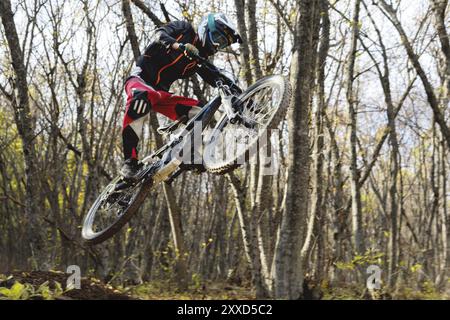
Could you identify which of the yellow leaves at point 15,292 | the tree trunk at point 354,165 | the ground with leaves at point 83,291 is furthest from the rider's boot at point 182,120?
the tree trunk at point 354,165

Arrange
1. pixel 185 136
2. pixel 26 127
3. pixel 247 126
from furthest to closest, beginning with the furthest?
pixel 26 127 < pixel 185 136 < pixel 247 126

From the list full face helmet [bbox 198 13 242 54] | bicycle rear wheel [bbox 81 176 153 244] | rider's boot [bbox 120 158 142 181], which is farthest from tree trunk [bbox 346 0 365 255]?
→ full face helmet [bbox 198 13 242 54]

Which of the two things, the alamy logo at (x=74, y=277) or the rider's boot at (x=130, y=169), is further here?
the rider's boot at (x=130, y=169)

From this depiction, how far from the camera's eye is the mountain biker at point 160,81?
558 cm

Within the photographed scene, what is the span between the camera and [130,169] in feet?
19.6

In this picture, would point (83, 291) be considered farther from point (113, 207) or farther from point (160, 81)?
point (160, 81)

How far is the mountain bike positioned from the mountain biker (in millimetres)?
173

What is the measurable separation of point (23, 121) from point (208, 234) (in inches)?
485

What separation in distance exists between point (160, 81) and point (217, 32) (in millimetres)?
1173

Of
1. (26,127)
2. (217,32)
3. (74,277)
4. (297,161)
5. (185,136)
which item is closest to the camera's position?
(217,32)

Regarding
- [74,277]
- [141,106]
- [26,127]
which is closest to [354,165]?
[26,127]

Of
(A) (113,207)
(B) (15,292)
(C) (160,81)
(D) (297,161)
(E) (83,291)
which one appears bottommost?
(E) (83,291)

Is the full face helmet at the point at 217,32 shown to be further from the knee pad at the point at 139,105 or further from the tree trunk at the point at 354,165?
the tree trunk at the point at 354,165

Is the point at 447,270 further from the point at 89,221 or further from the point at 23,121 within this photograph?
the point at 23,121
